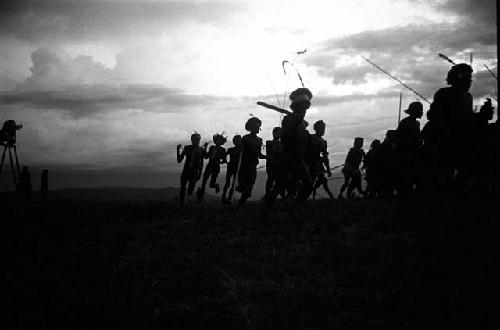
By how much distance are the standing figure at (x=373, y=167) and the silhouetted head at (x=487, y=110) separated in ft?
16.1

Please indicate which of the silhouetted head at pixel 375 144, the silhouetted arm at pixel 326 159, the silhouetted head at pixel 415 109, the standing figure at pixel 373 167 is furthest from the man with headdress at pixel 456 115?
the silhouetted head at pixel 375 144

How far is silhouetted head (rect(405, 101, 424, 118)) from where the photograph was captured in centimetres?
1001

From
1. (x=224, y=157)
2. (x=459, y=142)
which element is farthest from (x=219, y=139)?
(x=459, y=142)

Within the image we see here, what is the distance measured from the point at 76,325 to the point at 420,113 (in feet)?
30.6

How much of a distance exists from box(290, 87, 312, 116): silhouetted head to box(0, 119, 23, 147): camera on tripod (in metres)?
10.2

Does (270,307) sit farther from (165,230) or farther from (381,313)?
(165,230)

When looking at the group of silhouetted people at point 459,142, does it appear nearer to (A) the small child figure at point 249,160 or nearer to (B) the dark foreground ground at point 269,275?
(B) the dark foreground ground at point 269,275

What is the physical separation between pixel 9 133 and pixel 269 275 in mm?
12208

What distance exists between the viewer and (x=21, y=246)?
209 inches

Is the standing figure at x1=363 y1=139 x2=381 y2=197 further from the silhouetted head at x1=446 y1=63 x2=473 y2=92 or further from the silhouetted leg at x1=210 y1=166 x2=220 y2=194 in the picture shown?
the silhouetted head at x1=446 y1=63 x2=473 y2=92

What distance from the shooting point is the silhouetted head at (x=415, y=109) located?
10008mm

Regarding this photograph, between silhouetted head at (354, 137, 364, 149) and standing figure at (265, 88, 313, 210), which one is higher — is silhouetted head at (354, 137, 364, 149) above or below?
above

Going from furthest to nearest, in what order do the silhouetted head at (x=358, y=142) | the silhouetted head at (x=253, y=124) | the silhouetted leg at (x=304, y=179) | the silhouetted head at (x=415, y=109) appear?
the silhouetted head at (x=358, y=142) → the silhouetted head at (x=253, y=124) → the silhouetted head at (x=415, y=109) → the silhouetted leg at (x=304, y=179)

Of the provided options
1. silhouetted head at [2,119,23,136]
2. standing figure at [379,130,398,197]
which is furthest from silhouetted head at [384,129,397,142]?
silhouetted head at [2,119,23,136]
